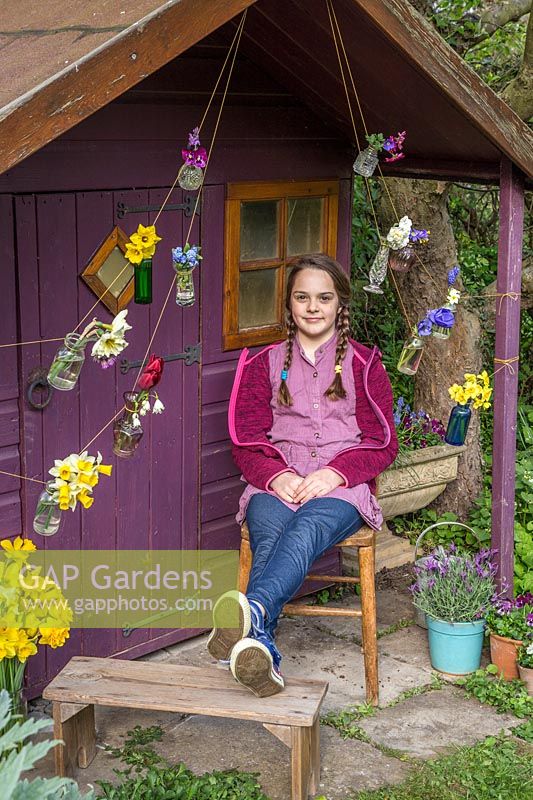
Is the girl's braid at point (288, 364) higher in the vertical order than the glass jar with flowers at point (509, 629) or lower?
higher

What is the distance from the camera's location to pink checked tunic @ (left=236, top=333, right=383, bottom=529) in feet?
15.5

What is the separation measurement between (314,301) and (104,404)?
0.95 meters

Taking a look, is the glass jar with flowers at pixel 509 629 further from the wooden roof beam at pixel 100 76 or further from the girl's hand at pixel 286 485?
the wooden roof beam at pixel 100 76

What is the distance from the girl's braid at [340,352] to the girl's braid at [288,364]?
169mm

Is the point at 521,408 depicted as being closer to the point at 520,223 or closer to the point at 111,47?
the point at 520,223

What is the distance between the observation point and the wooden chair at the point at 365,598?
461 centimetres

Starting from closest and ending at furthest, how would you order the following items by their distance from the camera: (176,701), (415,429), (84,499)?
(84,499)
(176,701)
(415,429)

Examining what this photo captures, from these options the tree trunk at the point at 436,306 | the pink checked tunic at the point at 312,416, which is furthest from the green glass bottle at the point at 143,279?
the tree trunk at the point at 436,306

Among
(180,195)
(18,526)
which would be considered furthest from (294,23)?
(18,526)

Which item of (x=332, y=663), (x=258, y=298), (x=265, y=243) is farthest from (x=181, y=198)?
(x=332, y=663)

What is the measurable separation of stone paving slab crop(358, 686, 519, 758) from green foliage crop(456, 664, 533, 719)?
3 centimetres

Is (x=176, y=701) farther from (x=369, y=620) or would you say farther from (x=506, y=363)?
(x=506, y=363)

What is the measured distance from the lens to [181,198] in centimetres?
477

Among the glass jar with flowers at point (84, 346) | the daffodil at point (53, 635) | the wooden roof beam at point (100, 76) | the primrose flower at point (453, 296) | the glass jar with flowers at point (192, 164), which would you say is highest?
the wooden roof beam at point (100, 76)
